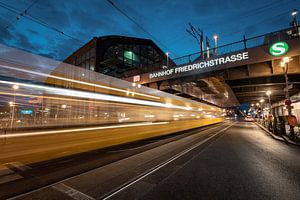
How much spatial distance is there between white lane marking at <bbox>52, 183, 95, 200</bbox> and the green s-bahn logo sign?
13.0m

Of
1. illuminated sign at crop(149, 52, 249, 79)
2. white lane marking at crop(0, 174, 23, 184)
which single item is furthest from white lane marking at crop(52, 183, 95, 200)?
illuminated sign at crop(149, 52, 249, 79)

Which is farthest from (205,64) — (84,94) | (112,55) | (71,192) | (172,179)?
(112,55)

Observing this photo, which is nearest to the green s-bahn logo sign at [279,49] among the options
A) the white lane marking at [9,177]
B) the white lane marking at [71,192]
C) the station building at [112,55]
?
the white lane marking at [71,192]

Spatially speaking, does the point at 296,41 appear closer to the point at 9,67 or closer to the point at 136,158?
the point at 136,158

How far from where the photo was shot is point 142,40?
114 ft

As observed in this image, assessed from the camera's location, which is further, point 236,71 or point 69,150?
point 236,71

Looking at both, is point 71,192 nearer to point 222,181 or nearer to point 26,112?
point 26,112

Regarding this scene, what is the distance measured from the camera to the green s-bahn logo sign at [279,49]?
9484mm

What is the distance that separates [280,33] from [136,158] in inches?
538

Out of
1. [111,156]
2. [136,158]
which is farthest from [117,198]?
[111,156]

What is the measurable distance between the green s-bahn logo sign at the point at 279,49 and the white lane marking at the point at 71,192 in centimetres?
1299

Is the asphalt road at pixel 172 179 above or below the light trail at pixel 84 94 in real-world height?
below

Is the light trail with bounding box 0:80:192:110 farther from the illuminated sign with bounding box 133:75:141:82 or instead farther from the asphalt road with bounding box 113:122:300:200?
the illuminated sign with bounding box 133:75:141:82

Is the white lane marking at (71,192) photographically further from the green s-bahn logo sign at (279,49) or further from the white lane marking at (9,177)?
the green s-bahn logo sign at (279,49)
